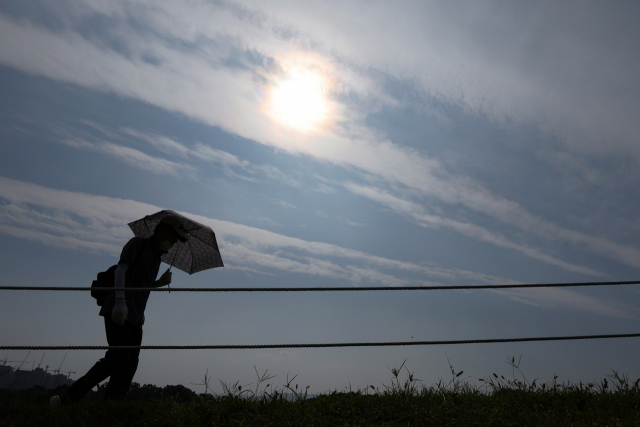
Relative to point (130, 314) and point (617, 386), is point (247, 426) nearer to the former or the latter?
point (130, 314)

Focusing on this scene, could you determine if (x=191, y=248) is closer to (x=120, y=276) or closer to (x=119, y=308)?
(x=120, y=276)

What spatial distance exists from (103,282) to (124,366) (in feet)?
2.82

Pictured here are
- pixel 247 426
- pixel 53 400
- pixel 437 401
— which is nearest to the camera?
pixel 247 426

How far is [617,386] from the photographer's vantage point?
4414 mm

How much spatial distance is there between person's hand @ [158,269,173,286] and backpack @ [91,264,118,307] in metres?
0.62

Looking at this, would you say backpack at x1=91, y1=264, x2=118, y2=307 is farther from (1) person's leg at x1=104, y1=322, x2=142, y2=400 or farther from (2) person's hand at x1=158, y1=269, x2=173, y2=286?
(2) person's hand at x1=158, y1=269, x2=173, y2=286

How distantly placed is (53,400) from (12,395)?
1.32 ft

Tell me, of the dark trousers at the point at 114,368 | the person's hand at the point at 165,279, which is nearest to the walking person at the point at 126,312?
the dark trousers at the point at 114,368

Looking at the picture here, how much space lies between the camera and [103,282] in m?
4.31

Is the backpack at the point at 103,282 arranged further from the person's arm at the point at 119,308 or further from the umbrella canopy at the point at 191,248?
the umbrella canopy at the point at 191,248

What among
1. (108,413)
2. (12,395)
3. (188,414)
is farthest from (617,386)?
(12,395)

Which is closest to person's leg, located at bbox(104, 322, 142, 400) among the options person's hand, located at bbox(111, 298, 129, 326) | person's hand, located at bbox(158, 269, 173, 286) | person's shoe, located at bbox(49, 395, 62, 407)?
person's hand, located at bbox(111, 298, 129, 326)

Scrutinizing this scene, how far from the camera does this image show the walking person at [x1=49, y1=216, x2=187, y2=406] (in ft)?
12.9

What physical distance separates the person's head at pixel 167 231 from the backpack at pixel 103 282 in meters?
0.51
